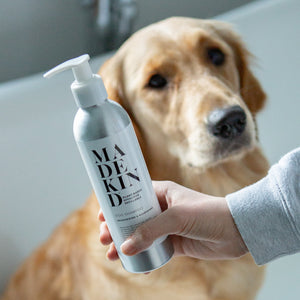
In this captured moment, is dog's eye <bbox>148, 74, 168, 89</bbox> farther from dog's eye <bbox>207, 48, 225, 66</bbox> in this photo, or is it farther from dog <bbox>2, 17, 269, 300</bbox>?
dog's eye <bbox>207, 48, 225, 66</bbox>

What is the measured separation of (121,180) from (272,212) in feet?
0.72

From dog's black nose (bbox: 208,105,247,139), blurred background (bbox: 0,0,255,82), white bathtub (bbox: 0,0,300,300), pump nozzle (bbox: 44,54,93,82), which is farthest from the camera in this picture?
blurred background (bbox: 0,0,255,82)

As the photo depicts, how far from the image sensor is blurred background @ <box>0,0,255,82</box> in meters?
1.78

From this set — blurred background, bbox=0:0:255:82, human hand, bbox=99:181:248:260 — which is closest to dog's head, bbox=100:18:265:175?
human hand, bbox=99:181:248:260

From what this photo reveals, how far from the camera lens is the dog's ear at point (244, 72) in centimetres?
104

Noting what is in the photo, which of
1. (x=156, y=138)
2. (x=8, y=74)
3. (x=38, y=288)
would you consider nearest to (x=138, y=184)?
(x=156, y=138)

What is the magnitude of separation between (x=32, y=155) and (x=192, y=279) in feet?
2.42

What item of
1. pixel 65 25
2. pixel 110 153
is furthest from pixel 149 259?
pixel 65 25

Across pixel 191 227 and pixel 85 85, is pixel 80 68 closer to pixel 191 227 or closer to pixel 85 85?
pixel 85 85

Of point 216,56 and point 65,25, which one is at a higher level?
point 216,56

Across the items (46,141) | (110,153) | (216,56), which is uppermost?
(110,153)

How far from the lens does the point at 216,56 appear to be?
99 cm

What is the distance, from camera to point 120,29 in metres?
1.76

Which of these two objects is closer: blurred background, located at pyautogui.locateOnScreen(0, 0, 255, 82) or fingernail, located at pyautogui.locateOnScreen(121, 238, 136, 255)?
fingernail, located at pyautogui.locateOnScreen(121, 238, 136, 255)
